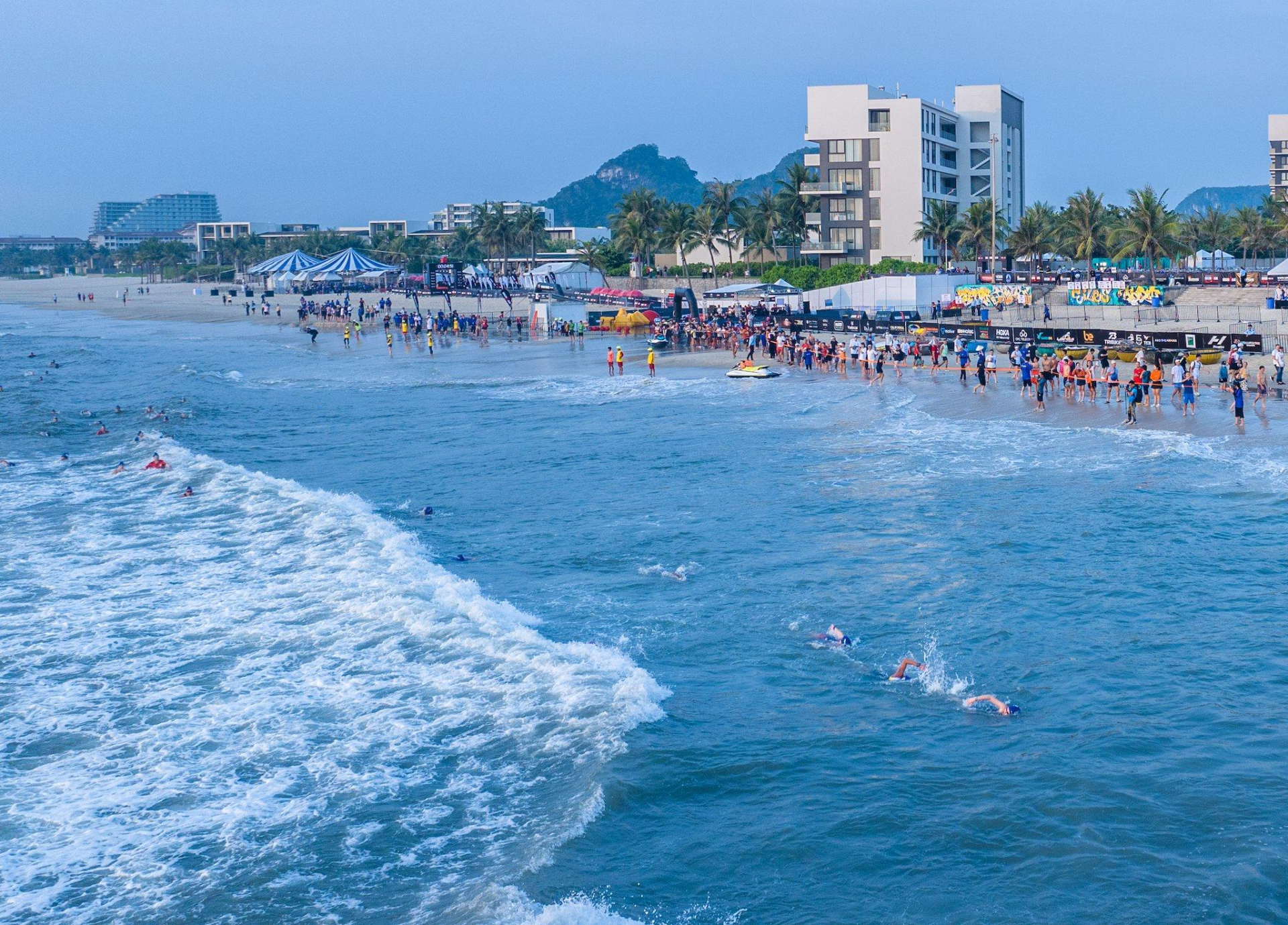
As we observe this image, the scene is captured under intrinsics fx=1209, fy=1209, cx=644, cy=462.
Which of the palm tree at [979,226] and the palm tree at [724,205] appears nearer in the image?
the palm tree at [979,226]

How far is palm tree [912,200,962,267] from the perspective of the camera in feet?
282

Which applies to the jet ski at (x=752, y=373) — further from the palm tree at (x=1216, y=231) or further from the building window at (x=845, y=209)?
the palm tree at (x=1216, y=231)

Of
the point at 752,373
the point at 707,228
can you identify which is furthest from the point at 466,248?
the point at 752,373

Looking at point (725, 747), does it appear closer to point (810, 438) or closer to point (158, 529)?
point (158, 529)

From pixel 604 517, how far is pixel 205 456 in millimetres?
15970

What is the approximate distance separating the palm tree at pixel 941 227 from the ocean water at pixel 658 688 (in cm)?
5577

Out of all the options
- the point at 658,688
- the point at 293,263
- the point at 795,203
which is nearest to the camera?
the point at 658,688

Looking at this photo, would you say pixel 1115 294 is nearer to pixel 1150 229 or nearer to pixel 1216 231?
pixel 1150 229

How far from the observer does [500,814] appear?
491 inches

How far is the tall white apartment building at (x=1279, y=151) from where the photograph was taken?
5167 inches

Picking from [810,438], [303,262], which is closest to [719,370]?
[810,438]

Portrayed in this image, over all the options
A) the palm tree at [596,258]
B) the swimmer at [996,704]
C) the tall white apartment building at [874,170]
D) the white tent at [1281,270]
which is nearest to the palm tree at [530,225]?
the palm tree at [596,258]

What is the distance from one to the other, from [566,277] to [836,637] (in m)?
85.4

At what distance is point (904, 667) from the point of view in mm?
15820
